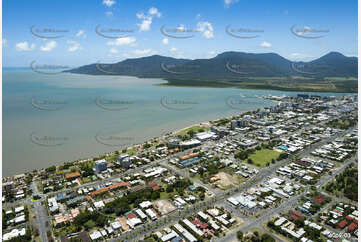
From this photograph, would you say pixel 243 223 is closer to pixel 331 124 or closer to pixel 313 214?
pixel 313 214

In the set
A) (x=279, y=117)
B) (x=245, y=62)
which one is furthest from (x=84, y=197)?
(x=245, y=62)

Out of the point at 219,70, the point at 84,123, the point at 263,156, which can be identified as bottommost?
the point at 263,156

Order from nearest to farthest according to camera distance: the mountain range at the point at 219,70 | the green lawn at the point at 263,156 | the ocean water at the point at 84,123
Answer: the green lawn at the point at 263,156, the ocean water at the point at 84,123, the mountain range at the point at 219,70

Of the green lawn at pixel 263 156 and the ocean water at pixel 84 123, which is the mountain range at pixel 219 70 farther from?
the green lawn at pixel 263 156

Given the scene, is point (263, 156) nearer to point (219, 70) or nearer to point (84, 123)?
point (84, 123)

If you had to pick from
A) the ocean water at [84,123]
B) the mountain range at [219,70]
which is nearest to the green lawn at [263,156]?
the ocean water at [84,123]

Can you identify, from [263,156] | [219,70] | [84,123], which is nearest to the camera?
[263,156]

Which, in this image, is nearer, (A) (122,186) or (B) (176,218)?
(B) (176,218)

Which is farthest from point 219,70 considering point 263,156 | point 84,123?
point 263,156

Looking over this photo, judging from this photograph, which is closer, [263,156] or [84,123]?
[263,156]
